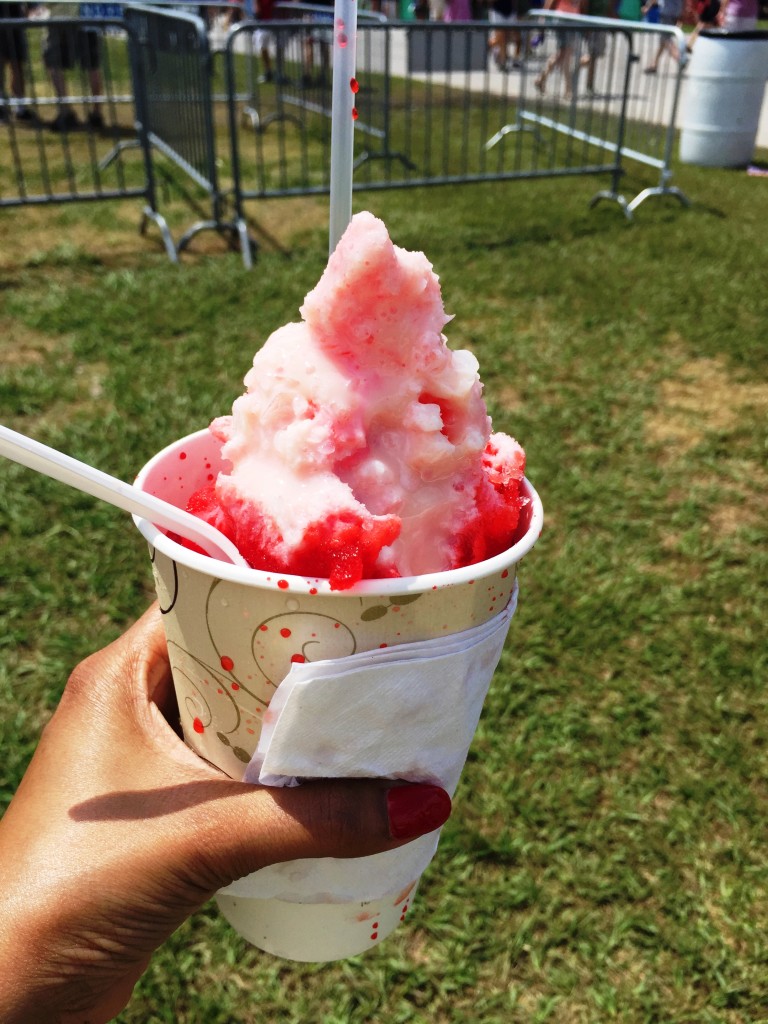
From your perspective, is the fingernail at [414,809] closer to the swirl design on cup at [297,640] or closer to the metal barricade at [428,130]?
the swirl design on cup at [297,640]

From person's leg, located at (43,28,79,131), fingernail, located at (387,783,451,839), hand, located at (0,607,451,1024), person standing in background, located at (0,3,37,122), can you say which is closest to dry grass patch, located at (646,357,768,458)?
fingernail, located at (387,783,451,839)

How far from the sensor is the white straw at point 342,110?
4.43 ft

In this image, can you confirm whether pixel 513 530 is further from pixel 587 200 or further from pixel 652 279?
pixel 587 200

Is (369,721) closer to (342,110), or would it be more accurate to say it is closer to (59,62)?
(342,110)

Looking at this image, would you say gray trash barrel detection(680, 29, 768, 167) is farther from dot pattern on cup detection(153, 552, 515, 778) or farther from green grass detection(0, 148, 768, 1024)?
dot pattern on cup detection(153, 552, 515, 778)

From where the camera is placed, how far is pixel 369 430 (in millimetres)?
1377

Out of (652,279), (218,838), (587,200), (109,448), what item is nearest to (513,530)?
(218,838)

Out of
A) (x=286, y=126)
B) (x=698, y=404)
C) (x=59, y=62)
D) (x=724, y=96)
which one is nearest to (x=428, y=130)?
(x=724, y=96)

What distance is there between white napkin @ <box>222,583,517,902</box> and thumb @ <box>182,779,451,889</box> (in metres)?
0.03

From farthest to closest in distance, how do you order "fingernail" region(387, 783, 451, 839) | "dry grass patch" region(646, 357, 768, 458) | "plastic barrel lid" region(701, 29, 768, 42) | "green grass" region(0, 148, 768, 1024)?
1. "plastic barrel lid" region(701, 29, 768, 42)
2. "dry grass patch" region(646, 357, 768, 458)
3. "green grass" region(0, 148, 768, 1024)
4. "fingernail" region(387, 783, 451, 839)

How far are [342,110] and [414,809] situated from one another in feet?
3.67

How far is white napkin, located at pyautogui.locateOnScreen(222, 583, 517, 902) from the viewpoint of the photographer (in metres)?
1.27

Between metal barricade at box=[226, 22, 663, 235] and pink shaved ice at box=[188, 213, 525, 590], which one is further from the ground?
pink shaved ice at box=[188, 213, 525, 590]

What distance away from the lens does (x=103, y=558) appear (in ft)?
11.7
